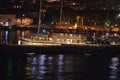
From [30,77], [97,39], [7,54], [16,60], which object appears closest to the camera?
[30,77]

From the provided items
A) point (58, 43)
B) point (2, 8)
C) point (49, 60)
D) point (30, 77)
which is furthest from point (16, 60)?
point (2, 8)

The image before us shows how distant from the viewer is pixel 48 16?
289 ft

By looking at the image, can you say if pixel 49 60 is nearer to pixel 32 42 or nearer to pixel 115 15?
pixel 32 42

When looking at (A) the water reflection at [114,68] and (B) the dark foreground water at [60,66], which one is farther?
(A) the water reflection at [114,68]

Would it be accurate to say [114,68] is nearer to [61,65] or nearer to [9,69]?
[61,65]

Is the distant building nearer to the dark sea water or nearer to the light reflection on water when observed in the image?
the dark sea water

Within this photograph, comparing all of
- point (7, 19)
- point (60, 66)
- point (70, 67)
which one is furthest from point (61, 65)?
point (7, 19)

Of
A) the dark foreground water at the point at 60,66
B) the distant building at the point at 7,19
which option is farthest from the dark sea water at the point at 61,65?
the distant building at the point at 7,19

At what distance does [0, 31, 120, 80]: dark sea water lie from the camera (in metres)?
41.3

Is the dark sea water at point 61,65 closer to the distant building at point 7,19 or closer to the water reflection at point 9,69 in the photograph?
the water reflection at point 9,69

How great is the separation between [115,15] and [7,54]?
36922 millimetres

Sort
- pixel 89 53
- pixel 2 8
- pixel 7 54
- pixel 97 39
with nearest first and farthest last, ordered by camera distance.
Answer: pixel 7 54 → pixel 89 53 → pixel 97 39 → pixel 2 8

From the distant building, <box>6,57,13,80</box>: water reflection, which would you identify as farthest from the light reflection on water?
the distant building

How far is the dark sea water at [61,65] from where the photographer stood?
4131 centimetres
